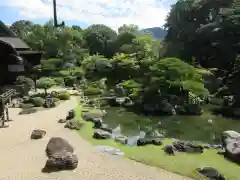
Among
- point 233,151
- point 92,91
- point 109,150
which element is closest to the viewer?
point 233,151

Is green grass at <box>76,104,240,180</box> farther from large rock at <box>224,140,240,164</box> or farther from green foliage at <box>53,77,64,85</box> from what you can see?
green foliage at <box>53,77,64,85</box>

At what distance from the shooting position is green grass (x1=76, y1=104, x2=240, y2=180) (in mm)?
9117

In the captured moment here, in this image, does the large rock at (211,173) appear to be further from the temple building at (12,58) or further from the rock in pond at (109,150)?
the temple building at (12,58)

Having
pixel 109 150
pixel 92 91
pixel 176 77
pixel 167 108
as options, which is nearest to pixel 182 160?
pixel 109 150

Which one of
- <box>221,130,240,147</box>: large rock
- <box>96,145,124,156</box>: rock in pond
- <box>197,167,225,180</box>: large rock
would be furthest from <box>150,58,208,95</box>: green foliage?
<box>197,167,225,180</box>: large rock

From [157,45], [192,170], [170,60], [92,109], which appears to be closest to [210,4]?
[157,45]

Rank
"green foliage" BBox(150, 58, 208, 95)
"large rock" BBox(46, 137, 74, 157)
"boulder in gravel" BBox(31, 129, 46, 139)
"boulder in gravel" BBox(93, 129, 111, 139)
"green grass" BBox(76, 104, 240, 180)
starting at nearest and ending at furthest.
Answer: "green grass" BBox(76, 104, 240, 180)
"large rock" BBox(46, 137, 74, 157)
"boulder in gravel" BBox(31, 129, 46, 139)
"boulder in gravel" BBox(93, 129, 111, 139)
"green foliage" BBox(150, 58, 208, 95)

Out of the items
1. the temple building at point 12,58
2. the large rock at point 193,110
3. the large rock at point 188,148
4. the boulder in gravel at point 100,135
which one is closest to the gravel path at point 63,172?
the boulder in gravel at point 100,135

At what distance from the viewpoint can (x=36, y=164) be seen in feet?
31.0

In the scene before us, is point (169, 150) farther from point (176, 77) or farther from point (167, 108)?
point (176, 77)

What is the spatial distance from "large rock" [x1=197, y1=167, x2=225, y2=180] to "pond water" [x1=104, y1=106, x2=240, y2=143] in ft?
15.6

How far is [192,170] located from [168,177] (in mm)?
924

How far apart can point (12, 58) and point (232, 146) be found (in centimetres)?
1519

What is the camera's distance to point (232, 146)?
10.6 meters
